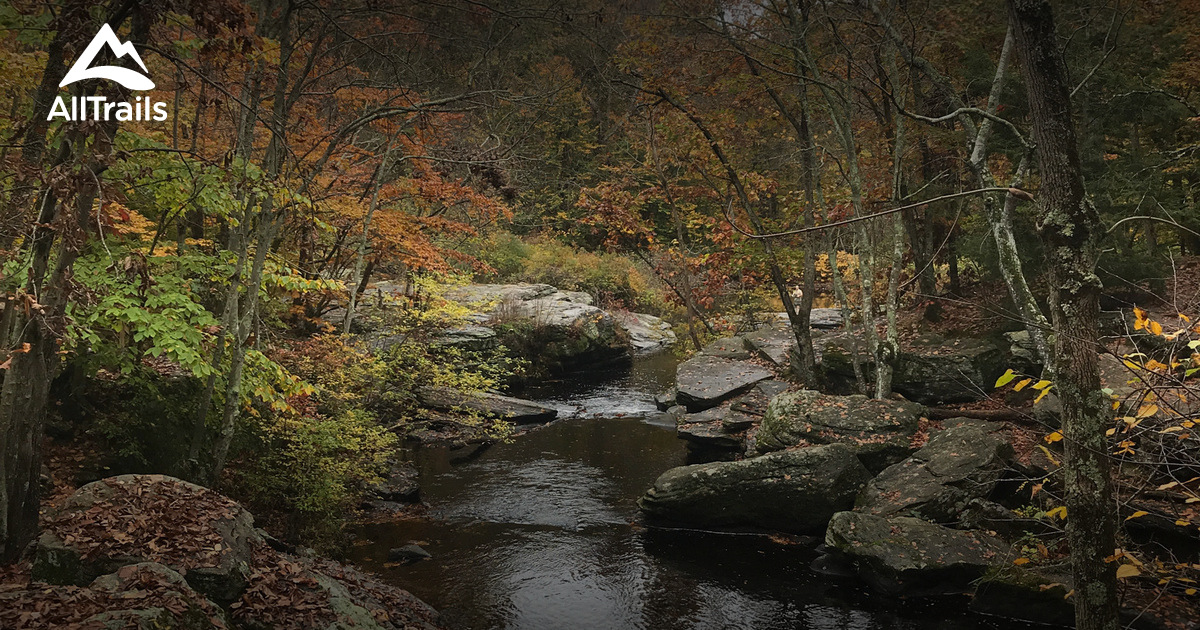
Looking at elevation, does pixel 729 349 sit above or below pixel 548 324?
below

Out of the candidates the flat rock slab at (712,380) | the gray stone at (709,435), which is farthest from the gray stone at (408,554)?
the flat rock slab at (712,380)

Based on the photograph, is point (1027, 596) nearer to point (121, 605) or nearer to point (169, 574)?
point (169, 574)

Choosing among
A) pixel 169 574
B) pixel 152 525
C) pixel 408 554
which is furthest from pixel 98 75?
pixel 408 554

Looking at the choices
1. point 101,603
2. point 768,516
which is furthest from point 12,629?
point 768,516

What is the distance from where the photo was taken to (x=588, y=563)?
8.96 meters

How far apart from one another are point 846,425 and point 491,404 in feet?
28.8

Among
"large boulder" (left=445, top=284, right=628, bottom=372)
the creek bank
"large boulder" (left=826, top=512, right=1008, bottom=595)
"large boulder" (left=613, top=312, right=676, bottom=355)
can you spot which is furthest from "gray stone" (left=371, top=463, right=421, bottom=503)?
"large boulder" (left=613, top=312, right=676, bottom=355)

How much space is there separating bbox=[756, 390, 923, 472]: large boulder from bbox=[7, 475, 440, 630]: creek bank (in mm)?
7028

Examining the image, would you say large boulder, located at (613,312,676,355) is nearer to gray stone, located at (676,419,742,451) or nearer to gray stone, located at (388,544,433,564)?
gray stone, located at (676,419,742,451)

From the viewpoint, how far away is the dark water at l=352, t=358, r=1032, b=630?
754 cm

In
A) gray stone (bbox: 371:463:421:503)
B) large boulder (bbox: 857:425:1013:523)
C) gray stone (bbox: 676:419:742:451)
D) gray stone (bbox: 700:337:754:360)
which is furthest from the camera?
gray stone (bbox: 700:337:754:360)

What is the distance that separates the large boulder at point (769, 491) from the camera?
379 inches

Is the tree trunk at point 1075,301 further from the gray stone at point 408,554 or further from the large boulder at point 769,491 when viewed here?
the gray stone at point 408,554

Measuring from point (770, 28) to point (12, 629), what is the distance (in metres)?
14.3
